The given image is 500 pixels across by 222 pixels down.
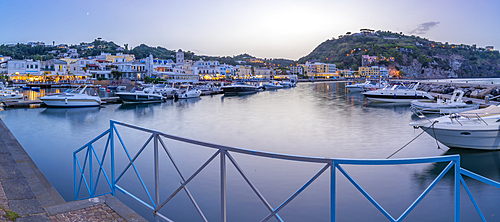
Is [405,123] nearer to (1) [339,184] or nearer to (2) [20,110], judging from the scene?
(1) [339,184]

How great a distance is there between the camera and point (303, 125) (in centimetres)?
1905

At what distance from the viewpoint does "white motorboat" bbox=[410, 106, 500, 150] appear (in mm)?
9867

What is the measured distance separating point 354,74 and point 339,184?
174m

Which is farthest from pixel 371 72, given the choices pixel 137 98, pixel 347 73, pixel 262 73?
pixel 137 98

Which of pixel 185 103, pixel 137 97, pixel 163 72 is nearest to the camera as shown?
pixel 137 97

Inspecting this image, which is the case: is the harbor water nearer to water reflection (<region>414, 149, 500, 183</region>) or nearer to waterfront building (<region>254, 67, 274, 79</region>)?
water reflection (<region>414, 149, 500, 183</region>)

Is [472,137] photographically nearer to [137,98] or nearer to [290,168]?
[290,168]

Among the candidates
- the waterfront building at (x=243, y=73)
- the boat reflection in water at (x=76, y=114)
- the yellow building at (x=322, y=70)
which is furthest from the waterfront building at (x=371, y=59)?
the boat reflection in water at (x=76, y=114)

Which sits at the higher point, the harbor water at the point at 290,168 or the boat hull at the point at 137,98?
the boat hull at the point at 137,98

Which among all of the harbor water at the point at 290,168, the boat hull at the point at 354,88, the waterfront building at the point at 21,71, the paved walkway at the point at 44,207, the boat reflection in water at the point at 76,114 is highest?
the waterfront building at the point at 21,71

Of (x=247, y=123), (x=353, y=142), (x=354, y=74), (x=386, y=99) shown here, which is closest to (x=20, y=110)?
(x=247, y=123)

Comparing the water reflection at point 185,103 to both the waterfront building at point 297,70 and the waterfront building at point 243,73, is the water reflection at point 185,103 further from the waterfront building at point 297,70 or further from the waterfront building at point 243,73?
the waterfront building at point 297,70

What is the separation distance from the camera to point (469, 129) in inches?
389

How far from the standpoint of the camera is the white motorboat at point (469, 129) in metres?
9.87
